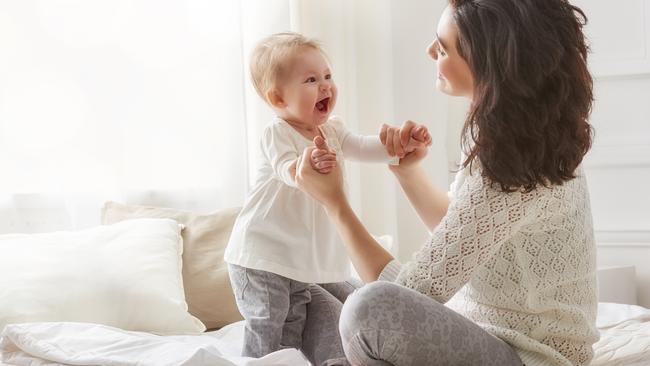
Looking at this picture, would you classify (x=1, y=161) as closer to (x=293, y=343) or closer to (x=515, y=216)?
(x=293, y=343)

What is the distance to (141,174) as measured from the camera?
290cm

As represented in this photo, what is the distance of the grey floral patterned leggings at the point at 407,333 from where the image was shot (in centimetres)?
148

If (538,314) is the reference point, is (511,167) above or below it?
above

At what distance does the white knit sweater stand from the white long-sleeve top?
0.86 ft

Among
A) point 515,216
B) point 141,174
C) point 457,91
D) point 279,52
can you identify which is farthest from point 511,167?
point 141,174

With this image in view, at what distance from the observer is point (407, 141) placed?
6.06 feet

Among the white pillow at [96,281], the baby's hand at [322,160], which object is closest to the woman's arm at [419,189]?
the baby's hand at [322,160]

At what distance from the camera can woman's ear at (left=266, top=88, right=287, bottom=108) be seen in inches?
73.9

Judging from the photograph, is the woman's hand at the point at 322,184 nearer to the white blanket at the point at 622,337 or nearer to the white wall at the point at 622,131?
the white blanket at the point at 622,337

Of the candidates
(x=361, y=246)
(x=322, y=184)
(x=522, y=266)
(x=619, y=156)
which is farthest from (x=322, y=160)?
(x=619, y=156)

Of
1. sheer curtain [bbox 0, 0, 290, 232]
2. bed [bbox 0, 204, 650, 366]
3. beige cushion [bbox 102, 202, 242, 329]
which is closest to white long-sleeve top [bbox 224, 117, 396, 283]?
bed [bbox 0, 204, 650, 366]

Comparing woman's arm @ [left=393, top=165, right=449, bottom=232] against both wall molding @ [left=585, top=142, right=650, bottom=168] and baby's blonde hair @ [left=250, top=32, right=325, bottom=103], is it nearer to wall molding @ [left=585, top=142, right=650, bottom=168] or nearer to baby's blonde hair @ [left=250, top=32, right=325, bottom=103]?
baby's blonde hair @ [left=250, top=32, right=325, bottom=103]

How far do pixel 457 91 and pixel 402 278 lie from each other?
13.5 inches

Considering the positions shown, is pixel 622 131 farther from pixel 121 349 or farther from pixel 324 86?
pixel 121 349
